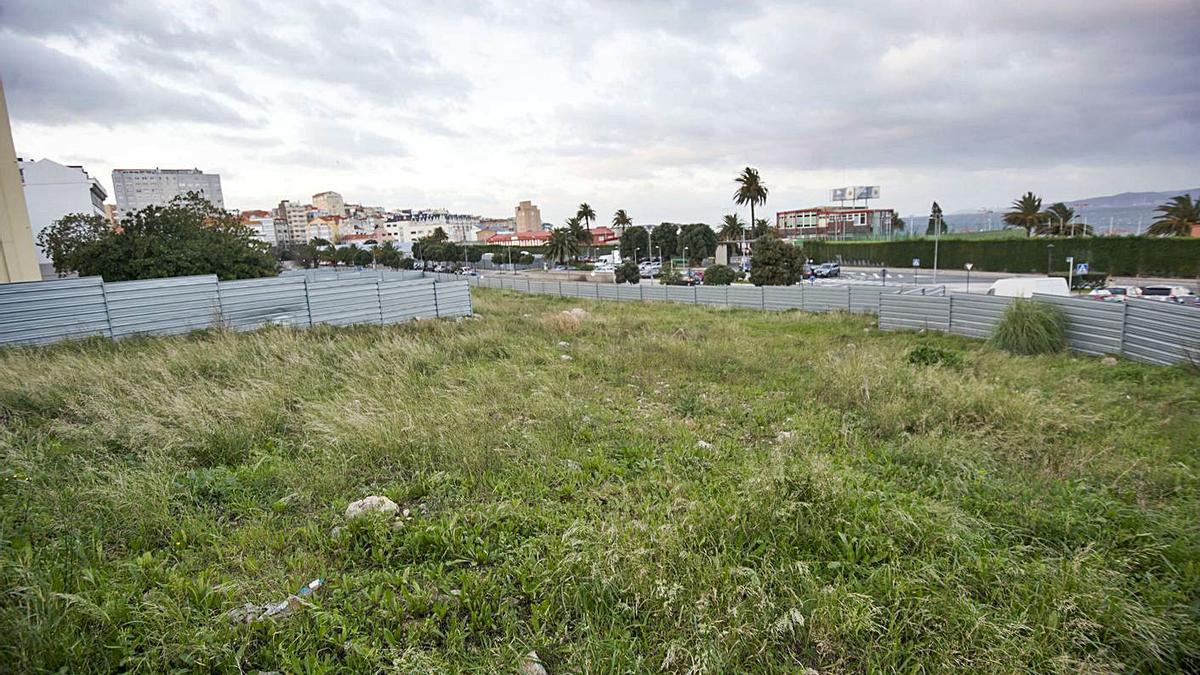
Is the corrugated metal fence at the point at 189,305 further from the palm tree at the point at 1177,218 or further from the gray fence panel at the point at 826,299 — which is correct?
the palm tree at the point at 1177,218

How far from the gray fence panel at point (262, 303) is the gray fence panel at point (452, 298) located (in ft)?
11.5

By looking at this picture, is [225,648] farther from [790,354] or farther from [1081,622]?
[790,354]

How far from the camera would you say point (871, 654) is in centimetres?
251

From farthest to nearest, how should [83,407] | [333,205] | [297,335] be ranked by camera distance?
1. [333,205]
2. [297,335]
3. [83,407]

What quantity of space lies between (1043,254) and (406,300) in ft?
181

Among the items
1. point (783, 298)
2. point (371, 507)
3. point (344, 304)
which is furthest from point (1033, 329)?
point (344, 304)

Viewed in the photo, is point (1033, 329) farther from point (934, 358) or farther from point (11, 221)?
point (11, 221)

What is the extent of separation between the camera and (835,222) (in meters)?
92.8

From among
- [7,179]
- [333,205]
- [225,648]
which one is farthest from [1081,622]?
[333,205]

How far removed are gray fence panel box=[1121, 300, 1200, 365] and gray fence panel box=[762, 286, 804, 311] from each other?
1311cm

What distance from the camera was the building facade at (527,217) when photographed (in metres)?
163

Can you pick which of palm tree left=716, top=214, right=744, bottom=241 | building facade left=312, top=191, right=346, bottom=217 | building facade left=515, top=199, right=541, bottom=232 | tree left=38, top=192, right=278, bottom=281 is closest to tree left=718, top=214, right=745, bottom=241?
palm tree left=716, top=214, right=744, bottom=241

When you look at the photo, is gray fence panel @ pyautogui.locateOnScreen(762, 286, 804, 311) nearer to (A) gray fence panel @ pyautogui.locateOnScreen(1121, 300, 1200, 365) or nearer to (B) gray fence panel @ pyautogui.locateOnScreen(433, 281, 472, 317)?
(A) gray fence panel @ pyautogui.locateOnScreen(1121, 300, 1200, 365)

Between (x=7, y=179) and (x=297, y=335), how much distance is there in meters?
14.0
